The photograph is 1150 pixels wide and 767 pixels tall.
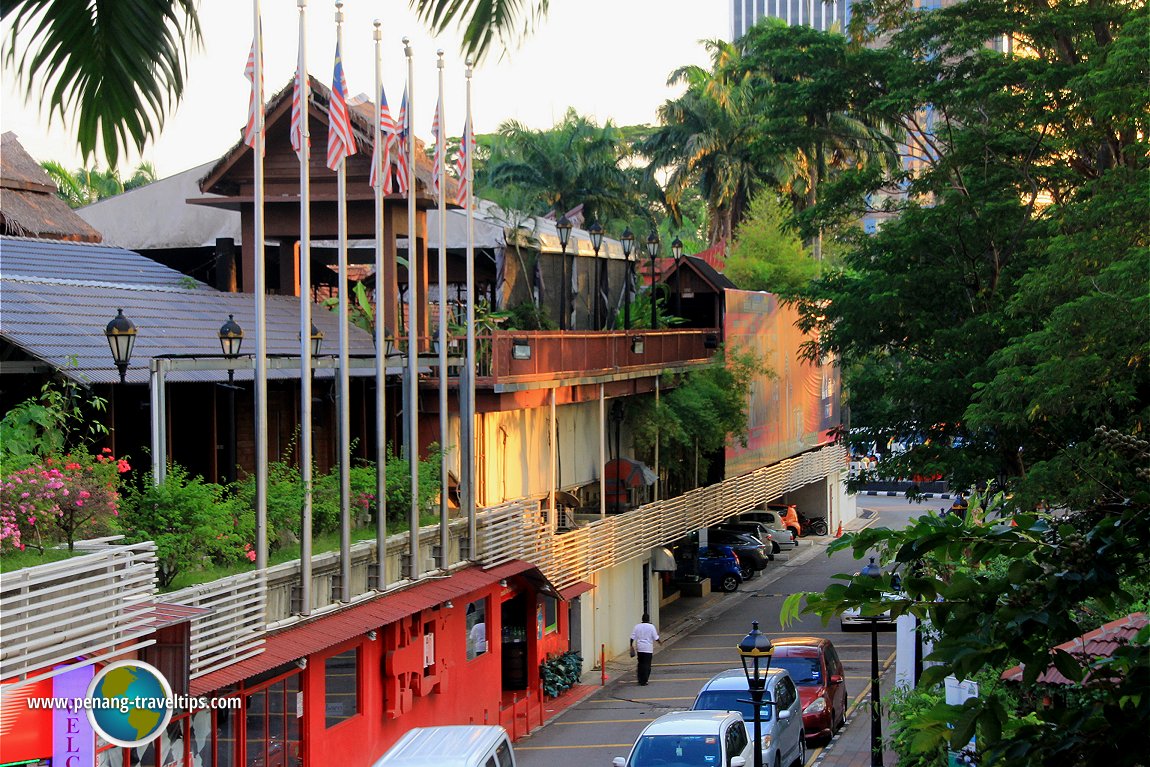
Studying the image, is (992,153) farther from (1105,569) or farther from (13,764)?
(1105,569)

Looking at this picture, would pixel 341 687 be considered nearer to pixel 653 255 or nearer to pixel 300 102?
pixel 300 102

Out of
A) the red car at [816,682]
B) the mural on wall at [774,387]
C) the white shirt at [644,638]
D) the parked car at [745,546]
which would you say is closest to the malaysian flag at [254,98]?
the red car at [816,682]

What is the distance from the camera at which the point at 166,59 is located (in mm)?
4809

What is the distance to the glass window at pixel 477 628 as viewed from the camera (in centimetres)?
2486

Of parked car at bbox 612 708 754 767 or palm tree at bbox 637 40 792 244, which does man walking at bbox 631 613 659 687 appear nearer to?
parked car at bbox 612 708 754 767

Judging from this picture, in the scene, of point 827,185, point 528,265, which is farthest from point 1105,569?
point 528,265

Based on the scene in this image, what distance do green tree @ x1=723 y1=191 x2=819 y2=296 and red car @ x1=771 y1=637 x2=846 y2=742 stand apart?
1133 inches

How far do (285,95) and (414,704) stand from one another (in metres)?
10.9

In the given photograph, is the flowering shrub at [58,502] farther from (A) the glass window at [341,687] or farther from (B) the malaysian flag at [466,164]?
(B) the malaysian flag at [466,164]

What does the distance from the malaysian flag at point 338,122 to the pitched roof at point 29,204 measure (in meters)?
8.83

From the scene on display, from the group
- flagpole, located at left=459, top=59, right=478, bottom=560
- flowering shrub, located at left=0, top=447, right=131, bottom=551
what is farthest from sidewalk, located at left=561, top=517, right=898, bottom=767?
flowering shrub, located at left=0, top=447, right=131, bottom=551

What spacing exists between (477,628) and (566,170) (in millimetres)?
36520

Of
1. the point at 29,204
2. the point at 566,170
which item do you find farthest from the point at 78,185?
the point at 566,170

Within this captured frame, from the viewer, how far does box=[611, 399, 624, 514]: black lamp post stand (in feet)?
119
